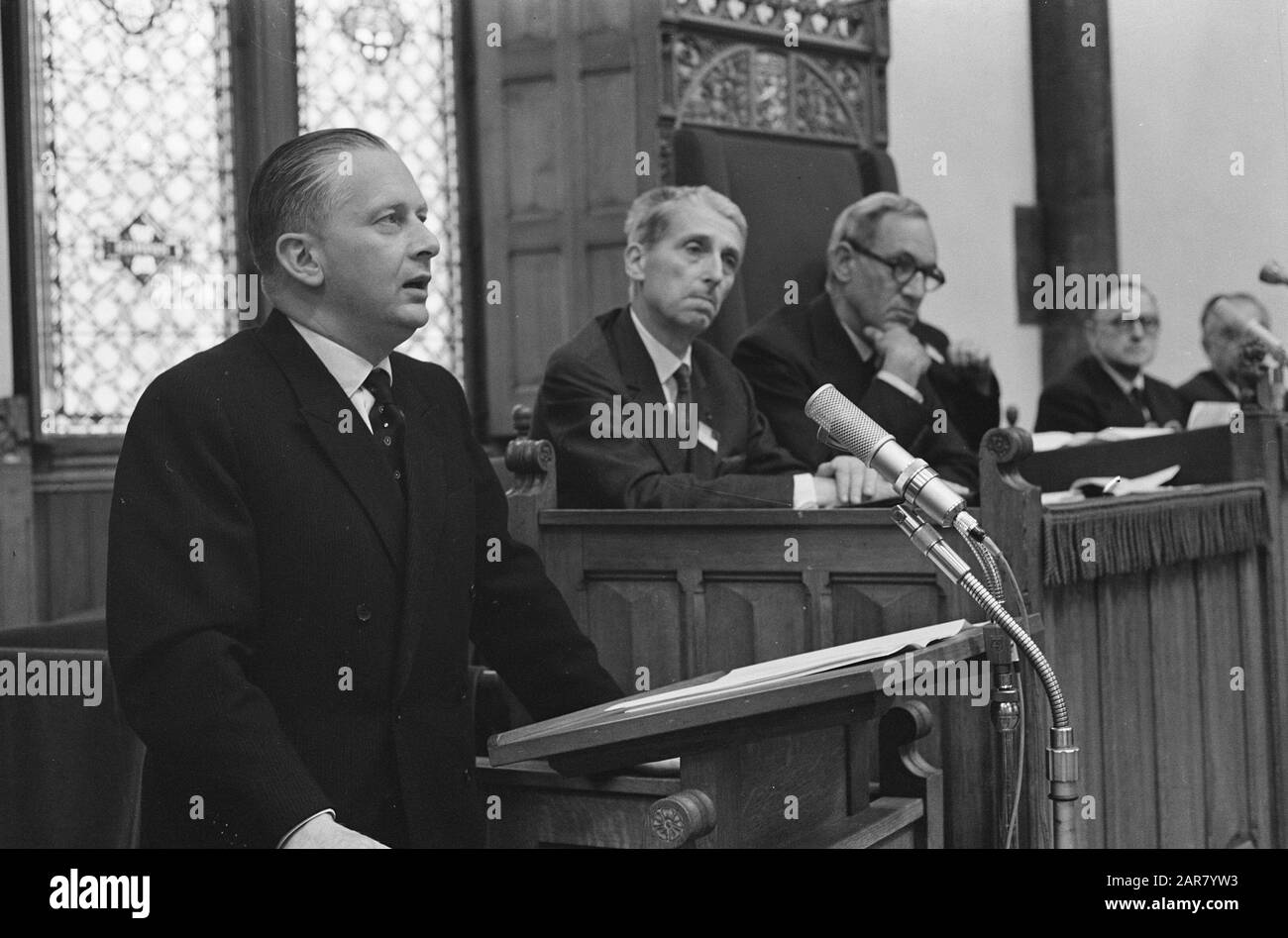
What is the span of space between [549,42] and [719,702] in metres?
3.73

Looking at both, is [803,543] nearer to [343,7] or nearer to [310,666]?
[310,666]

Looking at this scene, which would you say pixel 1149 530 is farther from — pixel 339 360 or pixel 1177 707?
pixel 339 360

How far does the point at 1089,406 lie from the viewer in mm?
5566

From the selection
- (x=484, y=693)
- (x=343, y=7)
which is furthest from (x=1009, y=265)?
(x=484, y=693)

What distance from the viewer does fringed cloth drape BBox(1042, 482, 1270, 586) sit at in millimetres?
2695

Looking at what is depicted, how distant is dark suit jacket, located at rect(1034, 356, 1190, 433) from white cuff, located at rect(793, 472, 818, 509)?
2767 mm

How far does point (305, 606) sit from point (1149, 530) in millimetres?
1695

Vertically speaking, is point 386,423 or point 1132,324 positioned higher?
point 1132,324

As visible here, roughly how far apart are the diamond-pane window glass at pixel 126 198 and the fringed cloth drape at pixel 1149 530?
74.7 inches

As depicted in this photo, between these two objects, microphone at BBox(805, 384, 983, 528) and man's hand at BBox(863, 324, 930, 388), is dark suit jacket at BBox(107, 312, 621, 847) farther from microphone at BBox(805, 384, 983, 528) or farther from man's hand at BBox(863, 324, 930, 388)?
man's hand at BBox(863, 324, 930, 388)

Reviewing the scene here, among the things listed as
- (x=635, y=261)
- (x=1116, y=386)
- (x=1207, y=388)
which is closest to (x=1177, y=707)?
(x=635, y=261)

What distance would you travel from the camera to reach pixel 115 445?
3.25 m

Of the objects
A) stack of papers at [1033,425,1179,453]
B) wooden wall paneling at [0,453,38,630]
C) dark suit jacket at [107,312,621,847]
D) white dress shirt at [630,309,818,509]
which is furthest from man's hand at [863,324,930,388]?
wooden wall paneling at [0,453,38,630]

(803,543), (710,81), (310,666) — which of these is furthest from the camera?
(710,81)
